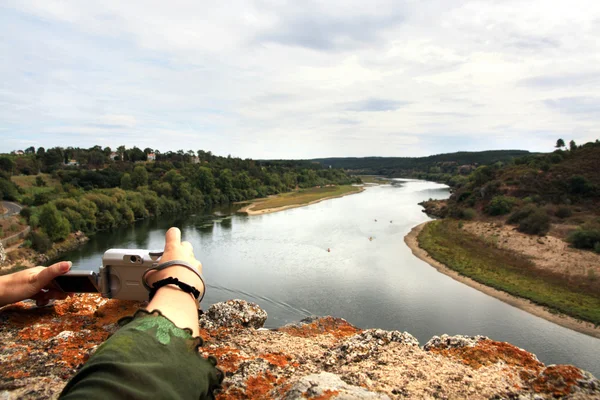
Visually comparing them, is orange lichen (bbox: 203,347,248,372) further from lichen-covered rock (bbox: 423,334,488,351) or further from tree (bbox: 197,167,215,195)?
tree (bbox: 197,167,215,195)

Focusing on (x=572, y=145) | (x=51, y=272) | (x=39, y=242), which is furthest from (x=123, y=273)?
(x=572, y=145)

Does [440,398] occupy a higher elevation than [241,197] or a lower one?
higher

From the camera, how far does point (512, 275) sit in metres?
24.9

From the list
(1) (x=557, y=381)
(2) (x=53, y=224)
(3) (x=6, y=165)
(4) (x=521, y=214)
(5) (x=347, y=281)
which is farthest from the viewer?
(3) (x=6, y=165)

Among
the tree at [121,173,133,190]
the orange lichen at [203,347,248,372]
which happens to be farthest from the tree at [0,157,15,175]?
the orange lichen at [203,347,248,372]

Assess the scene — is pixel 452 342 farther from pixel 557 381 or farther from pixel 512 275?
pixel 512 275

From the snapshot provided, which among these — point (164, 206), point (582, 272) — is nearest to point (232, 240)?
point (164, 206)

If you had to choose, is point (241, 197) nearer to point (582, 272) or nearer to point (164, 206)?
point (164, 206)

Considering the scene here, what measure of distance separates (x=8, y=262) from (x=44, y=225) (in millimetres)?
7057

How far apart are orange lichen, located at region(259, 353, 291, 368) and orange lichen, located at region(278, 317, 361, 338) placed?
2.53 feet

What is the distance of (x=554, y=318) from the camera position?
1864 centimetres

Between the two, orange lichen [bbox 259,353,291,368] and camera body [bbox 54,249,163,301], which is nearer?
camera body [bbox 54,249,163,301]

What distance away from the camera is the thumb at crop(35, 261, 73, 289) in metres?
2.46

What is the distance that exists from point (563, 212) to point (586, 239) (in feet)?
37.3
